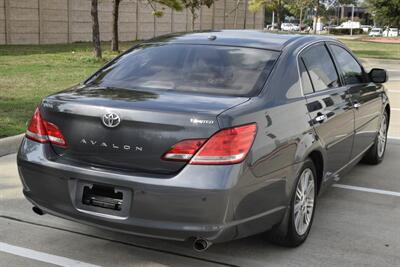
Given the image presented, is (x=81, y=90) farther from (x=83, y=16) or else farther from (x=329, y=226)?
(x=83, y=16)

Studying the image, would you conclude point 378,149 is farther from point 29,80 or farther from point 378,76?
point 29,80

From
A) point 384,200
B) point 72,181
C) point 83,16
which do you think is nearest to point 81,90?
point 72,181

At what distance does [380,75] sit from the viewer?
617 cm

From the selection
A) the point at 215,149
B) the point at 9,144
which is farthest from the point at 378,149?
the point at 9,144

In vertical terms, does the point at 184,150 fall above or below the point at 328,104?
below

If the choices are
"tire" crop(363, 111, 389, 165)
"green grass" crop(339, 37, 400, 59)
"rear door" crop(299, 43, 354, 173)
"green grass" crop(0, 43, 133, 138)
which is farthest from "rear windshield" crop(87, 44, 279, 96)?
"green grass" crop(339, 37, 400, 59)

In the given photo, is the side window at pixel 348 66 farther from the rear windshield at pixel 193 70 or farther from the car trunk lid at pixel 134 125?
the car trunk lid at pixel 134 125

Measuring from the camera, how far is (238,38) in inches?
187

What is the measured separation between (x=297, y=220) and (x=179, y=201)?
1197 millimetres

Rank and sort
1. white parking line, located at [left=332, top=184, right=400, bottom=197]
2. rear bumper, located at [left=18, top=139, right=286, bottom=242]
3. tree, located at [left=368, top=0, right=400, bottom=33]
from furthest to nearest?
1. tree, located at [left=368, top=0, right=400, bottom=33]
2. white parking line, located at [left=332, top=184, right=400, bottom=197]
3. rear bumper, located at [left=18, top=139, right=286, bottom=242]

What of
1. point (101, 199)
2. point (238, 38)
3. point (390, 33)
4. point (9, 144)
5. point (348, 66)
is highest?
point (390, 33)

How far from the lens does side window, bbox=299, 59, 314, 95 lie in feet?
14.7

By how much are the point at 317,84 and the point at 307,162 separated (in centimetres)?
86

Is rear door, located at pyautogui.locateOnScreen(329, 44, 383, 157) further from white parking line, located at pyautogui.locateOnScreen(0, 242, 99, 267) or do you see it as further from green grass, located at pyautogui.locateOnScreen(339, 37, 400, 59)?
green grass, located at pyautogui.locateOnScreen(339, 37, 400, 59)
